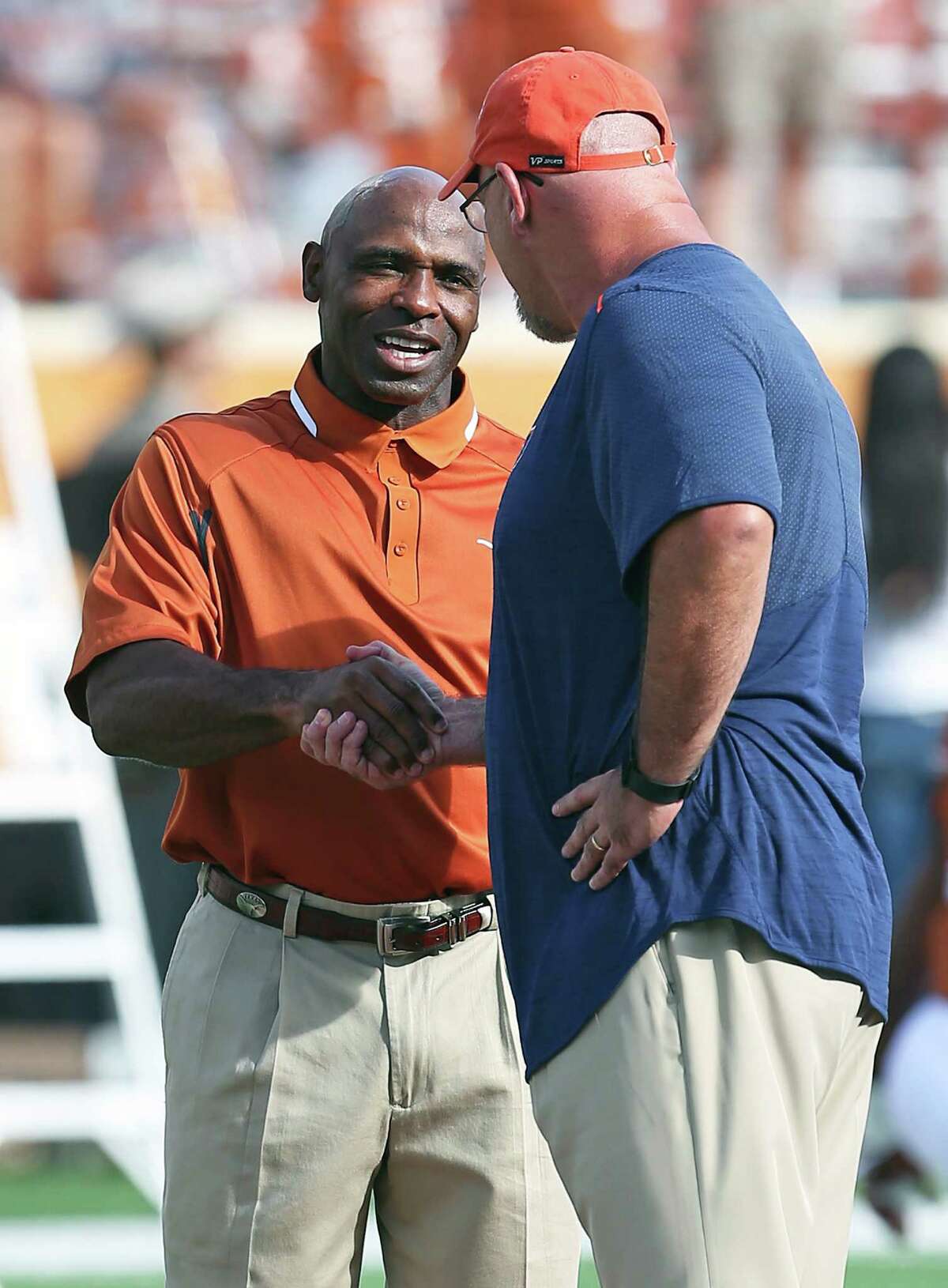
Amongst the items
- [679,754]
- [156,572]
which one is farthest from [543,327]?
[156,572]

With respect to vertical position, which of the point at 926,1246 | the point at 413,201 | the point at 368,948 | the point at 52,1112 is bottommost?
the point at 926,1246

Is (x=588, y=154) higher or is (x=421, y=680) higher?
(x=588, y=154)

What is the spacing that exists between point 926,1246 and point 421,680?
3.15 meters

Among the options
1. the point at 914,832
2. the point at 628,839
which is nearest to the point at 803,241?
the point at 914,832

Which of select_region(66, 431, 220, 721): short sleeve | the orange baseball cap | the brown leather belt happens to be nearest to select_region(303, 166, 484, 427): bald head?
select_region(66, 431, 220, 721): short sleeve

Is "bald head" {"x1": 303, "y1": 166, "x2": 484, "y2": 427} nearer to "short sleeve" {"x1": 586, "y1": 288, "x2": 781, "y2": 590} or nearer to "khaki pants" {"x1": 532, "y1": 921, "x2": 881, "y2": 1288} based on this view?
"short sleeve" {"x1": 586, "y1": 288, "x2": 781, "y2": 590}

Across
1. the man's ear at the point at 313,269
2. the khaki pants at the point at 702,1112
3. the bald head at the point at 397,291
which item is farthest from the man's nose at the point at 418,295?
the khaki pants at the point at 702,1112

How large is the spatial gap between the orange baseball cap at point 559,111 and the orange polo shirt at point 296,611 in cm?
56

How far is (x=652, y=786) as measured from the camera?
5.25 ft

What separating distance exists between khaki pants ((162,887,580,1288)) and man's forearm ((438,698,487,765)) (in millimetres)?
261

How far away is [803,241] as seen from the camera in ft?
18.7

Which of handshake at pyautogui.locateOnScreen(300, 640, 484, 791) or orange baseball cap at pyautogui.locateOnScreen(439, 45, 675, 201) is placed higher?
orange baseball cap at pyautogui.locateOnScreen(439, 45, 675, 201)

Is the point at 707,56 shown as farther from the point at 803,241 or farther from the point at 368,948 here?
the point at 368,948

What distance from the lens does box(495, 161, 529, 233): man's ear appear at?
5.83ft
